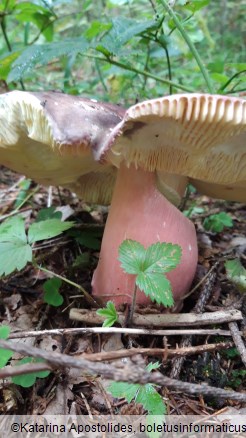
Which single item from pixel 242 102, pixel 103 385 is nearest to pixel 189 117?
pixel 242 102

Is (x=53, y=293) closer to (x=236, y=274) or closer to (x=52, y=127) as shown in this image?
(x=52, y=127)

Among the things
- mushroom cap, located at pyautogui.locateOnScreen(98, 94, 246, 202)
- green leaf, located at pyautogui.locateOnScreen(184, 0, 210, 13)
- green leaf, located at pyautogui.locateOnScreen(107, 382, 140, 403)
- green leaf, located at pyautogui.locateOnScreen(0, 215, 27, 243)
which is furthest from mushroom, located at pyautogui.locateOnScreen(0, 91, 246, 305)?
green leaf, located at pyautogui.locateOnScreen(184, 0, 210, 13)

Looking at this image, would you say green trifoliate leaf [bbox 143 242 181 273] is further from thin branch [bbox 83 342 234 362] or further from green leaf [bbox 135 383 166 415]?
green leaf [bbox 135 383 166 415]

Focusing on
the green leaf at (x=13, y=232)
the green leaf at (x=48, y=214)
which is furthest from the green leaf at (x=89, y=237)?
the green leaf at (x=13, y=232)

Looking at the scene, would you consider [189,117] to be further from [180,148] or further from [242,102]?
[180,148]

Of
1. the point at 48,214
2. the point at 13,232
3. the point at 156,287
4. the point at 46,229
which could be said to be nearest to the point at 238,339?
the point at 156,287

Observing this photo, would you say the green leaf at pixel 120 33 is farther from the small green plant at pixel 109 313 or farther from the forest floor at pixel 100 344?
the small green plant at pixel 109 313

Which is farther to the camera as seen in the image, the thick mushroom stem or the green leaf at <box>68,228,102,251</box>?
the green leaf at <box>68,228,102,251</box>
